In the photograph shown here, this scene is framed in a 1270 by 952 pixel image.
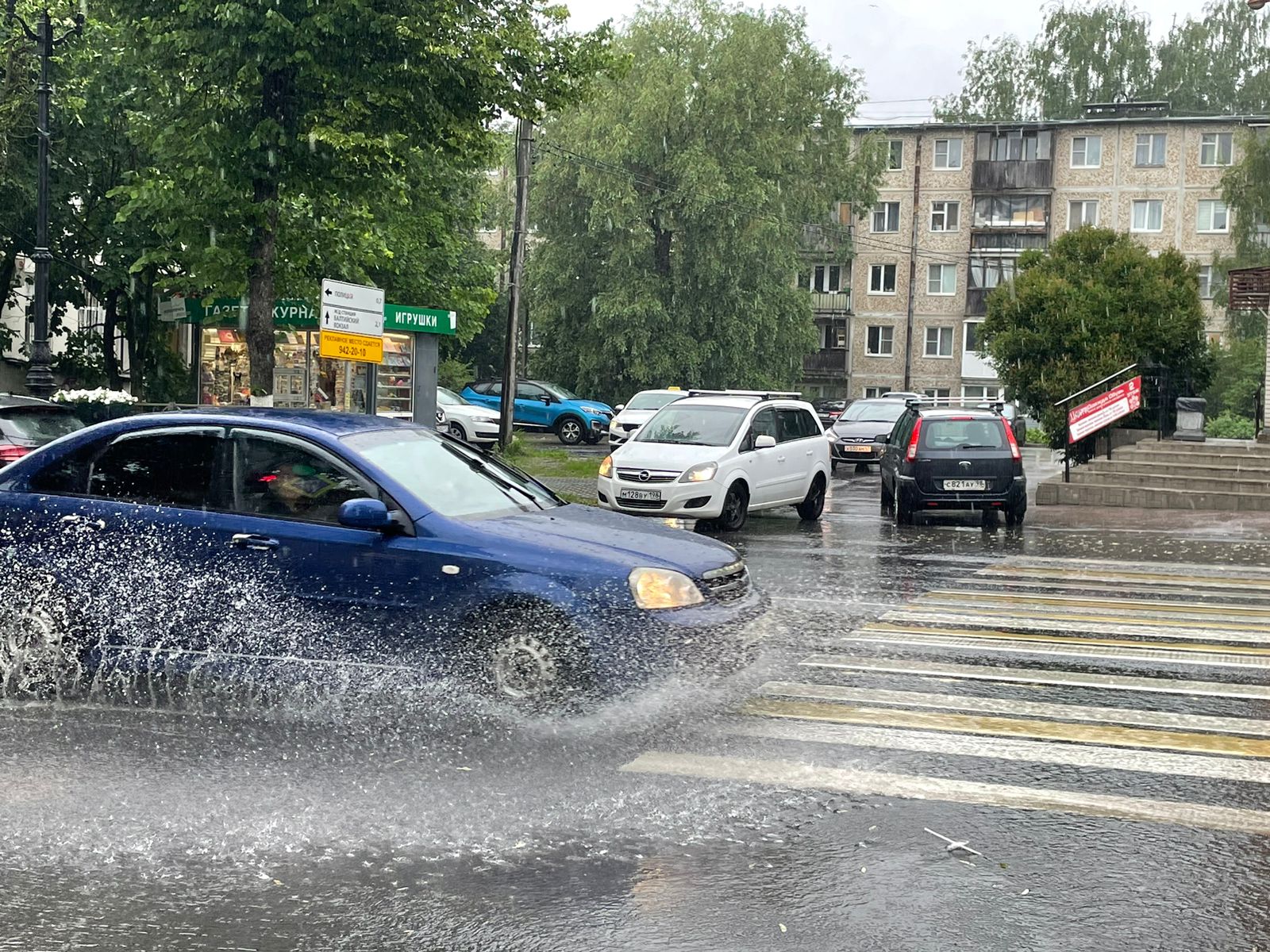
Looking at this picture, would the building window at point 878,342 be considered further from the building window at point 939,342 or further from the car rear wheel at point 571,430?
the car rear wheel at point 571,430

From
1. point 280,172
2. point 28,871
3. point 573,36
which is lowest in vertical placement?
point 28,871

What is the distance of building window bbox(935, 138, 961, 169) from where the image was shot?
71750 millimetres

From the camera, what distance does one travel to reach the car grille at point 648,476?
17812mm

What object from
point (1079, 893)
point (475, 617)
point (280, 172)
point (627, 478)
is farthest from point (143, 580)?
point (280, 172)

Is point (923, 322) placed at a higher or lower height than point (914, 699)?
higher

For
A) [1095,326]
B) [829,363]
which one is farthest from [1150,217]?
[1095,326]

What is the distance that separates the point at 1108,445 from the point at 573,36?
1261 centimetres

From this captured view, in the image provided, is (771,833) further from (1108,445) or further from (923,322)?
(923,322)

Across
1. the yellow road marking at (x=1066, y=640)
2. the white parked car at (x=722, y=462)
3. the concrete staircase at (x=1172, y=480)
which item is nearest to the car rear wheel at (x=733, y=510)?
the white parked car at (x=722, y=462)

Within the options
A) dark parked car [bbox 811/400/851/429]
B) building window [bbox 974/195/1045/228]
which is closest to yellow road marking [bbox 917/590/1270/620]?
dark parked car [bbox 811/400/851/429]

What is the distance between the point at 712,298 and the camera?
4988 centimetres

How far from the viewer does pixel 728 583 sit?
7719mm

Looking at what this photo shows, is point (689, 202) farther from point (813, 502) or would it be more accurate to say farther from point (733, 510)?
point (733, 510)

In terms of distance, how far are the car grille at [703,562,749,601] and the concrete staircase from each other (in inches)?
662
